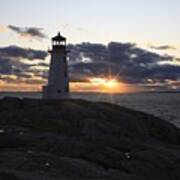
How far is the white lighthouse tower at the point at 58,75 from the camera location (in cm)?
4956

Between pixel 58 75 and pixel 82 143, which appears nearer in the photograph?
pixel 82 143

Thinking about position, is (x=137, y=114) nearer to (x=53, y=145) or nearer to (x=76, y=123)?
(x=76, y=123)

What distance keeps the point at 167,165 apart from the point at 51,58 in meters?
27.6

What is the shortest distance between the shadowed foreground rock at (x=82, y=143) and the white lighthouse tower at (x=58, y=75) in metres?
7.99

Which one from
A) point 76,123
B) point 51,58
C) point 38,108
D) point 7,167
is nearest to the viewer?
point 7,167

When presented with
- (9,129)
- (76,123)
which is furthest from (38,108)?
(9,129)

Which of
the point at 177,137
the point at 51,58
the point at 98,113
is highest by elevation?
the point at 51,58

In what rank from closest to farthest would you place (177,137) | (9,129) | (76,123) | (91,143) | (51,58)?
(91,143) < (9,129) < (76,123) < (177,137) < (51,58)

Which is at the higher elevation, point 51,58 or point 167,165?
point 51,58

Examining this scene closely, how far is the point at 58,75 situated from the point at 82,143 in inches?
923

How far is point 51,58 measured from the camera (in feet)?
166

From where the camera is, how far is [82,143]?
27.0 m

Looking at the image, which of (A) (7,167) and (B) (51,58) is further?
(B) (51,58)

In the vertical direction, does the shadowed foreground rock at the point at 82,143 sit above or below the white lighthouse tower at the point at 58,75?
below
